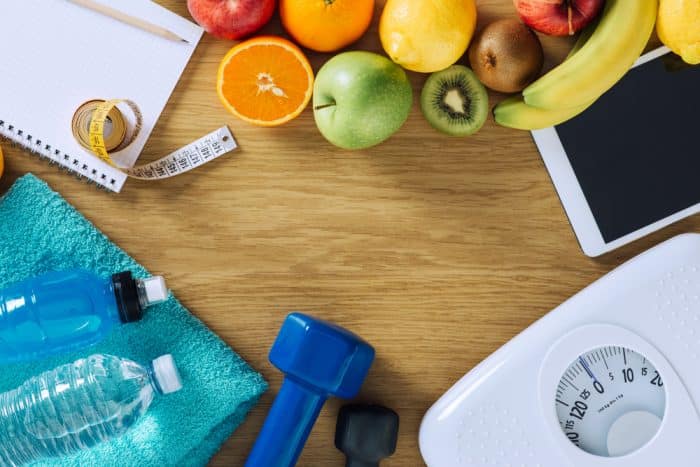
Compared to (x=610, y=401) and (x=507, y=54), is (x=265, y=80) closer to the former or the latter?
(x=507, y=54)

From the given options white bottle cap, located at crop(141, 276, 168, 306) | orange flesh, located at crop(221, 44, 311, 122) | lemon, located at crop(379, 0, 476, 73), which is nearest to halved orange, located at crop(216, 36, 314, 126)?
orange flesh, located at crop(221, 44, 311, 122)

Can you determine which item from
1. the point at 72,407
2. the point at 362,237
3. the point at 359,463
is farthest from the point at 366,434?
the point at 72,407

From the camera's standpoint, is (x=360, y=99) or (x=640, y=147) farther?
(x=640, y=147)

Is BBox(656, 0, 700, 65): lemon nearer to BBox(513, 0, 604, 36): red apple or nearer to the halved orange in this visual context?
BBox(513, 0, 604, 36): red apple

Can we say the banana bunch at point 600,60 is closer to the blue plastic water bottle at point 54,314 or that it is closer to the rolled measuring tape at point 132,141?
the rolled measuring tape at point 132,141

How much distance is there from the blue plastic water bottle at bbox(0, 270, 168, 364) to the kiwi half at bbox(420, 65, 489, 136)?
1.30 feet

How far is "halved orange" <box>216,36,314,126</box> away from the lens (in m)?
0.88

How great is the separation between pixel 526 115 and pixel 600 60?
10 cm

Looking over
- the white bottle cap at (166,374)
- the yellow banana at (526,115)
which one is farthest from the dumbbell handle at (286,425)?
the yellow banana at (526,115)

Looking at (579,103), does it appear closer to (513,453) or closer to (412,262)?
(412,262)

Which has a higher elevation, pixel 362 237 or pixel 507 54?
pixel 507 54

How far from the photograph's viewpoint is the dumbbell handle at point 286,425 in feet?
2.88

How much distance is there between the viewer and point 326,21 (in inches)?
33.3

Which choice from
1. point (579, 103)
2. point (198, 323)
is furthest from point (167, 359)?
point (579, 103)
